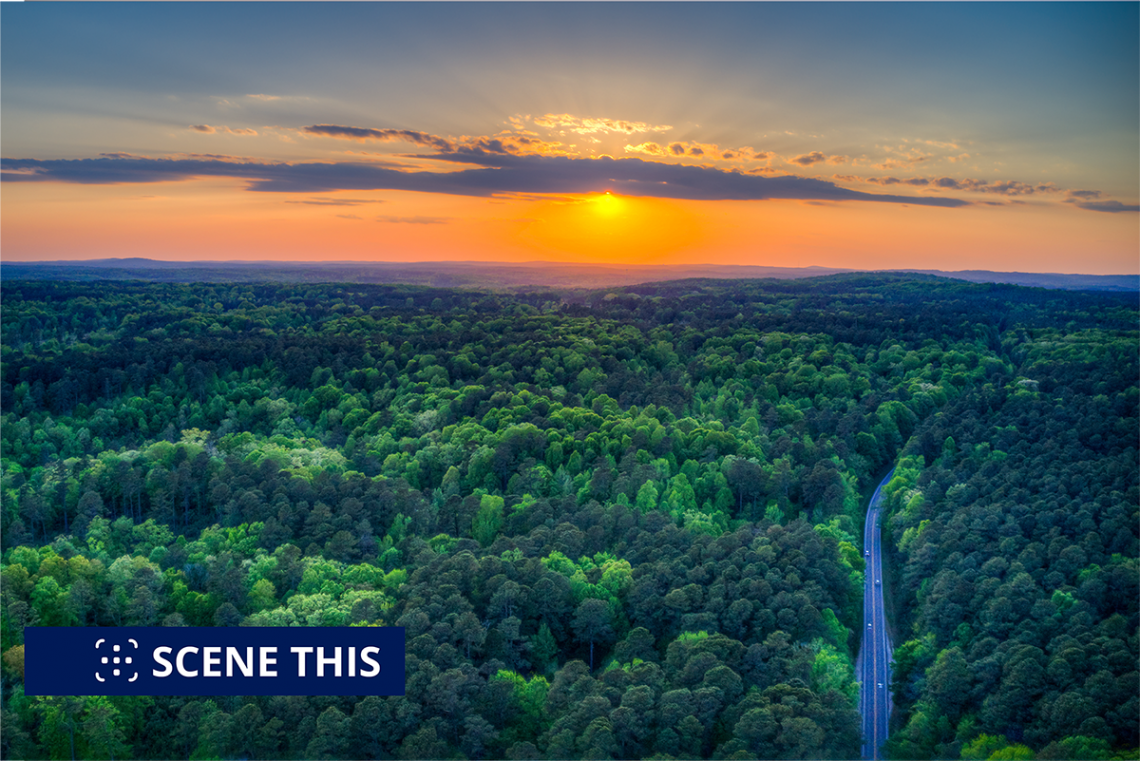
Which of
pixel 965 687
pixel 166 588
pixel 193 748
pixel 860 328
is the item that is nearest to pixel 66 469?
pixel 166 588

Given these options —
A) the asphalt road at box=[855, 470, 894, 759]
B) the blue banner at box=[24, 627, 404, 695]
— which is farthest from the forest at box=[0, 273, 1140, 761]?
the blue banner at box=[24, 627, 404, 695]

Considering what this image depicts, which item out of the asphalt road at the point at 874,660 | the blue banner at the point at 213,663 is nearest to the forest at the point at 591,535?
the asphalt road at the point at 874,660

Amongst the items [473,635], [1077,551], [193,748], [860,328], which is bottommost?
[193,748]

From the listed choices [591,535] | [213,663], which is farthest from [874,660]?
[213,663]

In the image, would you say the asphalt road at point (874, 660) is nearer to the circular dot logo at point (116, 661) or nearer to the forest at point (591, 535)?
the forest at point (591, 535)

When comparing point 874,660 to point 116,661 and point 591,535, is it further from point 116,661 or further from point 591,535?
point 116,661

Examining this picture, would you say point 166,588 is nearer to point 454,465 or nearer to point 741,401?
point 454,465
